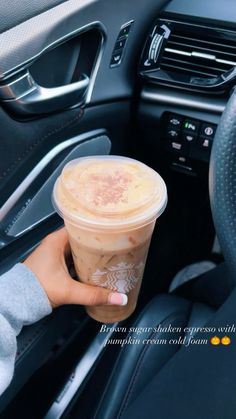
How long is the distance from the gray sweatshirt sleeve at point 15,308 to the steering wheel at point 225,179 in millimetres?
298

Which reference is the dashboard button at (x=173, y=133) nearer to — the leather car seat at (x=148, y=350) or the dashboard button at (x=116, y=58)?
the dashboard button at (x=116, y=58)

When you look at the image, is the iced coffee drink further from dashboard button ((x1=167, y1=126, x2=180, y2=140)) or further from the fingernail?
dashboard button ((x1=167, y1=126, x2=180, y2=140))

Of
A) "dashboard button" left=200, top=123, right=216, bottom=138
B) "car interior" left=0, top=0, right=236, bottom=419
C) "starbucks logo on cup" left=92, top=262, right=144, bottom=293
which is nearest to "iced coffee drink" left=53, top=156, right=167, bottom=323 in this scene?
"starbucks logo on cup" left=92, top=262, right=144, bottom=293

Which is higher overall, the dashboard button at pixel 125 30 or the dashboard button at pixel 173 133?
the dashboard button at pixel 125 30

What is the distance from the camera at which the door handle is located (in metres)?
0.95

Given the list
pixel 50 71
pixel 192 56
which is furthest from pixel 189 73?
pixel 50 71

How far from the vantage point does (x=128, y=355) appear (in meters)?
0.95

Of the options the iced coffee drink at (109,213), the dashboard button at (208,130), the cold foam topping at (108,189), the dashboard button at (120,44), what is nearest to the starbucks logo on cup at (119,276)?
the iced coffee drink at (109,213)

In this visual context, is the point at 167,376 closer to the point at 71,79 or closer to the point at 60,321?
the point at 60,321

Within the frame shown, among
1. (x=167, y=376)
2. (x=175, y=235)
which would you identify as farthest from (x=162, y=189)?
(x=175, y=235)

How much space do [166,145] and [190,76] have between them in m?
0.17

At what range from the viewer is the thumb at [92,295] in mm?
825

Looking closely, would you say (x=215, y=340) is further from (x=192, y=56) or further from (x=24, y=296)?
(x=192, y=56)

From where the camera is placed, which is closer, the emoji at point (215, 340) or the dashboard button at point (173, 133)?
the emoji at point (215, 340)
